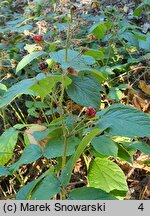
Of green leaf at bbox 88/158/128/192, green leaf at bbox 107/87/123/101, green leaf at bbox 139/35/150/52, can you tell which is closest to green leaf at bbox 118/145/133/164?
green leaf at bbox 88/158/128/192

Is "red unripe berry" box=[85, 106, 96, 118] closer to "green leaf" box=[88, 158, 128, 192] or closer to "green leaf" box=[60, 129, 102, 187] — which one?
"green leaf" box=[60, 129, 102, 187]

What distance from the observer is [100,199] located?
0.83 m

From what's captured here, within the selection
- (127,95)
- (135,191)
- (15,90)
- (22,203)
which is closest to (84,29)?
(127,95)

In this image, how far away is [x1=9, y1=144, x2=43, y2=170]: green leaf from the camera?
3.14 ft

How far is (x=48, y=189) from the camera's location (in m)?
0.81

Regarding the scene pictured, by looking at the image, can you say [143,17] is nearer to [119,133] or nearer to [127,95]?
[127,95]

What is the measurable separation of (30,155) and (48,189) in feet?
0.62

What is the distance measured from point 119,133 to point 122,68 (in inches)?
37.1

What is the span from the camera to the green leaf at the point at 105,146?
0.93 meters

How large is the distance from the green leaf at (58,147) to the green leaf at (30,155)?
27 millimetres

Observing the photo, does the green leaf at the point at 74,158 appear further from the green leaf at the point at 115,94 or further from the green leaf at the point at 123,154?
the green leaf at the point at 115,94

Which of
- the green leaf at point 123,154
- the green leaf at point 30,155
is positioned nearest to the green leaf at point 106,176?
the green leaf at point 123,154

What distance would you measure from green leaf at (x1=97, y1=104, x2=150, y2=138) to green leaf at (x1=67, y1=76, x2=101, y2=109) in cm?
13

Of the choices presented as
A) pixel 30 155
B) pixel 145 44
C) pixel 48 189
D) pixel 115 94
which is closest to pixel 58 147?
pixel 30 155
